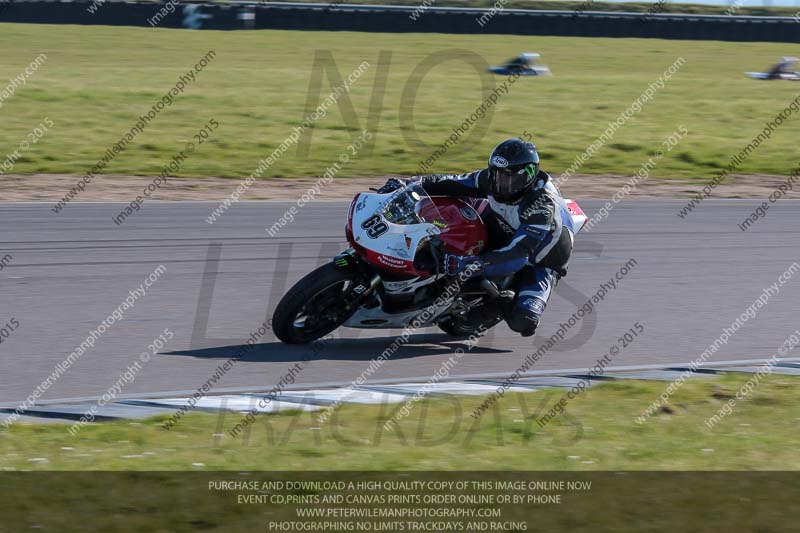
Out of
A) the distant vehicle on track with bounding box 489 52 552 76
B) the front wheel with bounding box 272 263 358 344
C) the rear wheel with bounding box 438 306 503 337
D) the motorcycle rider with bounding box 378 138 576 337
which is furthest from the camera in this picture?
the distant vehicle on track with bounding box 489 52 552 76

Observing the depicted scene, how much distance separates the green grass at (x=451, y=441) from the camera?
6246 mm

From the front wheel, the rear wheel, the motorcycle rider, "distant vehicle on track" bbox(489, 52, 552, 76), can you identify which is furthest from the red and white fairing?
"distant vehicle on track" bbox(489, 52, 552, 76)

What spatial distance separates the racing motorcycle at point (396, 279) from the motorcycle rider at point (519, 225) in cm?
13

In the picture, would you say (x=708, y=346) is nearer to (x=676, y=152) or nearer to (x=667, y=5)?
(x=676, y=152)

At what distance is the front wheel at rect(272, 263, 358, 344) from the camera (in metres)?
8.55

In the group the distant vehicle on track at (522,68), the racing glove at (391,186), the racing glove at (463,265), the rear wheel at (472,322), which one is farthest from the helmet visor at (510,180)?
the distant vehicle on track at (522,68)

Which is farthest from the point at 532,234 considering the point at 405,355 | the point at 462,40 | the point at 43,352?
the point at 462,40

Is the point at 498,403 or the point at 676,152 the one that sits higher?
the point at 498,403

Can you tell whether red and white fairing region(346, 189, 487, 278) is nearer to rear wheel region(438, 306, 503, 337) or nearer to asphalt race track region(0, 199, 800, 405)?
rear wheel region(438, 306, 503, 337)

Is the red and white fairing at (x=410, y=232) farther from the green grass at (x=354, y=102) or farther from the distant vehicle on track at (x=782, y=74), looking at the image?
the distant vehicle on track at (x=782, y=74)

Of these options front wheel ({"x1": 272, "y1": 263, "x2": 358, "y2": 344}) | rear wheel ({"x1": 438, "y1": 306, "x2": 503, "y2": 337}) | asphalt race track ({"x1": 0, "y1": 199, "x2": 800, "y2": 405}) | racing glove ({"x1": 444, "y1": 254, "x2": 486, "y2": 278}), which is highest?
racing glove ({"x1": 444, "y1": 254, "x2": 486, "y2": 278})

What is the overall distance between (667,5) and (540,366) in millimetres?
44818

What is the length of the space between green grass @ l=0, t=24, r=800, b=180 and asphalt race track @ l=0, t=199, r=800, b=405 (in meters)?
4.07
